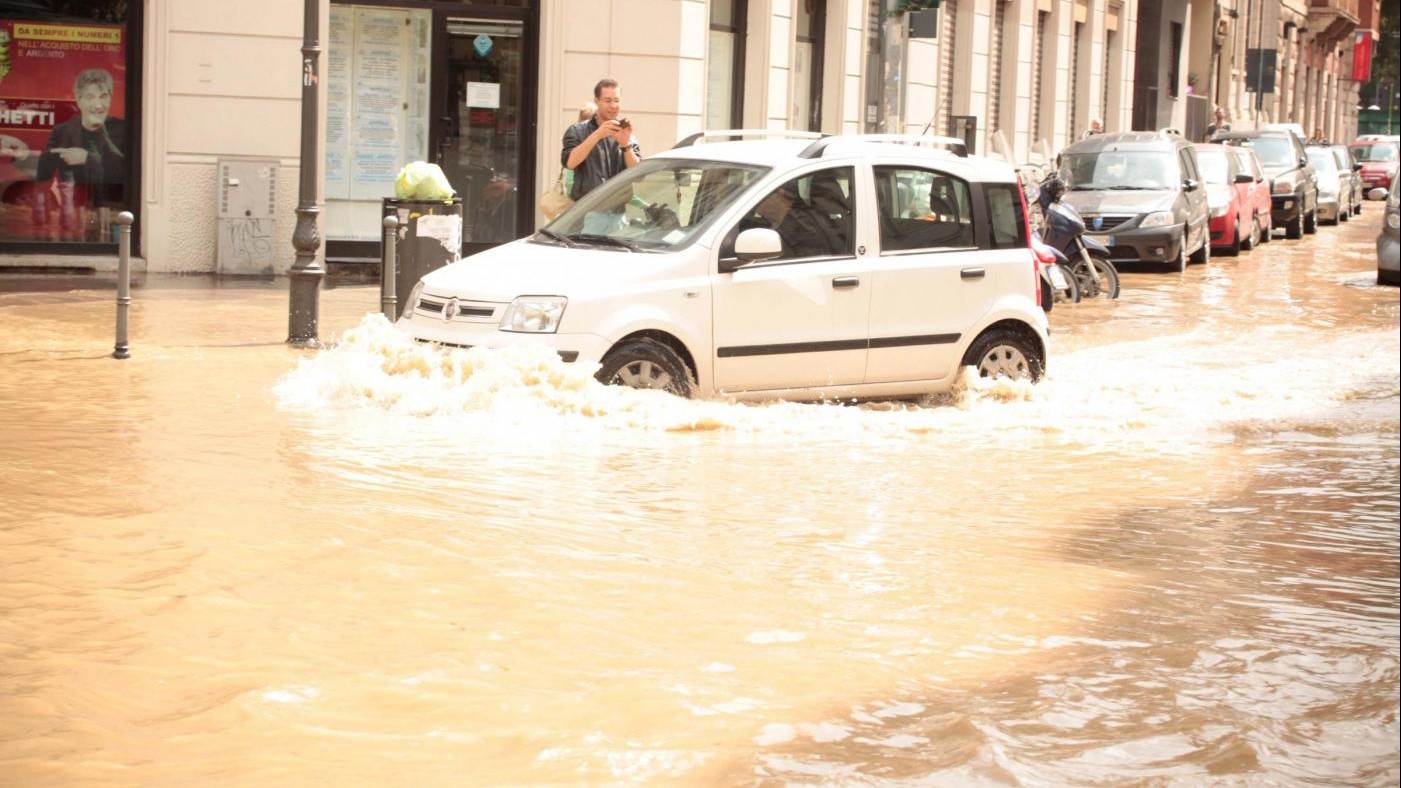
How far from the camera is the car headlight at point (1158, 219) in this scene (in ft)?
82.3

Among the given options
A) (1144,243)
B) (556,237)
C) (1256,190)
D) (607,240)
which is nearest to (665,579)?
(607,240)

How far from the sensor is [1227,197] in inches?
1150

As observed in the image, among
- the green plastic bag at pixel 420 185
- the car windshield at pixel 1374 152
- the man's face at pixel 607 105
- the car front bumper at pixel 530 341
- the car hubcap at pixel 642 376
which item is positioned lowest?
the car hubcap at pixel 642 376

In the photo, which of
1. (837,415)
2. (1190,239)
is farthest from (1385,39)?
(837,415)

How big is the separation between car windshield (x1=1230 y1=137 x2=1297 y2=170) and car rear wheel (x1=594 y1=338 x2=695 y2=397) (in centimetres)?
2850

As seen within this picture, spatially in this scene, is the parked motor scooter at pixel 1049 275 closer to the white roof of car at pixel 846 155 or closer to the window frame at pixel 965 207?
the white roof of car at pixel 846 155

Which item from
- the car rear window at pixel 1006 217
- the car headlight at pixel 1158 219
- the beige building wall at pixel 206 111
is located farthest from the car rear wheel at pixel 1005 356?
the car headlight at pixel 1158 219

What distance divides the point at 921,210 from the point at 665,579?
16.5 feet

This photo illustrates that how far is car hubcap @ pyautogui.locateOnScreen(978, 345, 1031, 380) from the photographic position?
12.1 metres

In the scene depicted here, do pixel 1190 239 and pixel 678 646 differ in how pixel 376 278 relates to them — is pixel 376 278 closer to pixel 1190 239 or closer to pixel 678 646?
pixel 1190 239

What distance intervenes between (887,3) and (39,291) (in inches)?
298

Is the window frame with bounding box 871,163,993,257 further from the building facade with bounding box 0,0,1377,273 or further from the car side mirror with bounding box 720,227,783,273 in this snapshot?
the building facade with bounding box 0,0,1377,273

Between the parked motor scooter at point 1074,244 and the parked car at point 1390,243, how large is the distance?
3.42 meters

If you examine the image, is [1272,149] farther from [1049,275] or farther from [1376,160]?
[1049,275]
